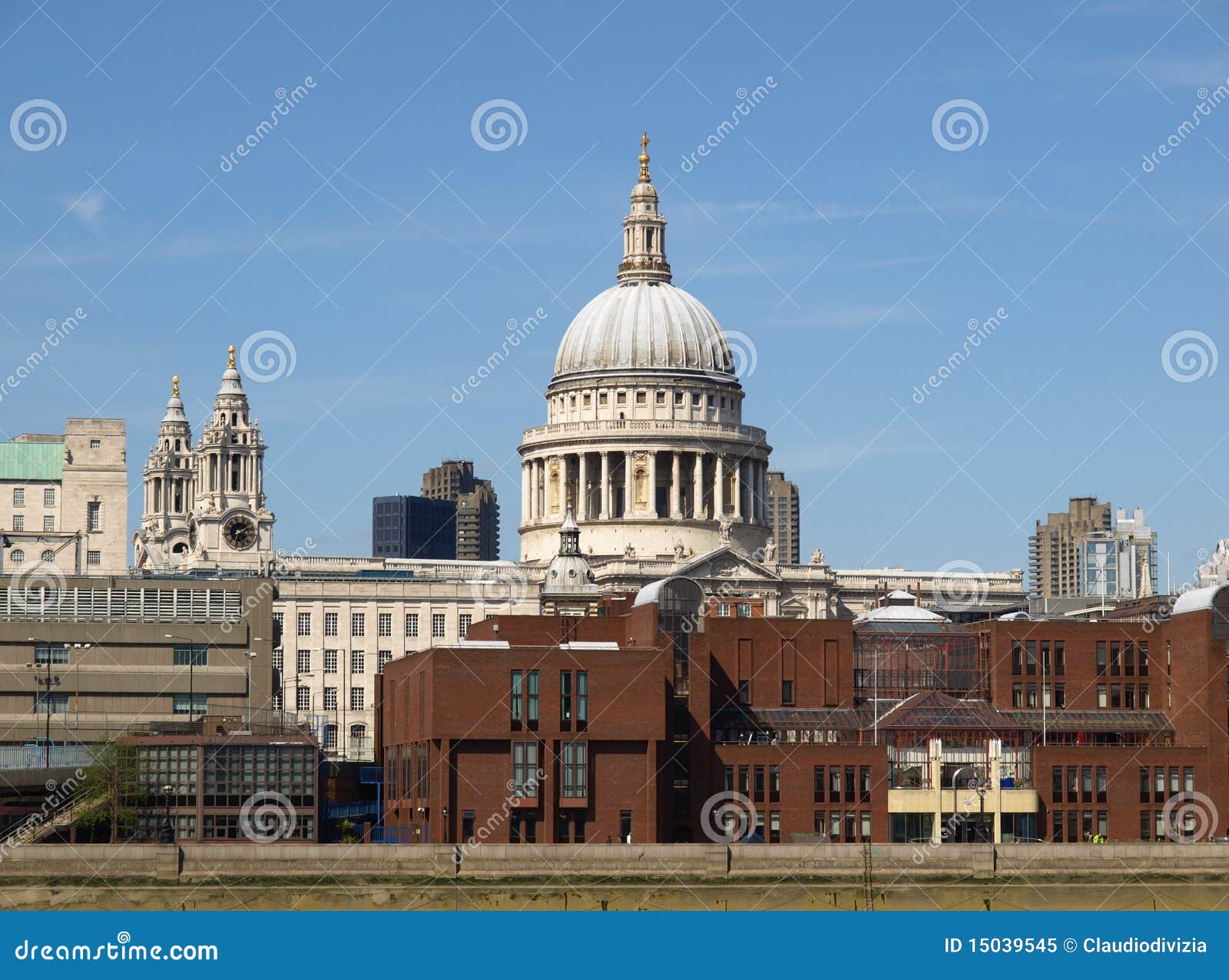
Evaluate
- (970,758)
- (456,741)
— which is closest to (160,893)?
(456,741)

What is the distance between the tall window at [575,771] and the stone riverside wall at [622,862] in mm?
5563

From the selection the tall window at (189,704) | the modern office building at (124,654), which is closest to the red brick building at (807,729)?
the tall window at (189,704)

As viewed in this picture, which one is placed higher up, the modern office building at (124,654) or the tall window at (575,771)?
the modern office building at (124,654)

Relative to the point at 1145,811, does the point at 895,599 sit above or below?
above

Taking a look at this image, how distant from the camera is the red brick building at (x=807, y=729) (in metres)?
131

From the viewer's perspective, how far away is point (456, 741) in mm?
130625

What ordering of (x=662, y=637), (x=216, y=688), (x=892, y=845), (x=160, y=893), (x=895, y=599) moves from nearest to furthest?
(x=160, y=893) < (x=892, y=845) < (x=662, y=637) < (x=216, y=688) < (x=895, y=599)

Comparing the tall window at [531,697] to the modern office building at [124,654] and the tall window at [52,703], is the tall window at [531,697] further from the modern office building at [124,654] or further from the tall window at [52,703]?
the tall window at [52,703]

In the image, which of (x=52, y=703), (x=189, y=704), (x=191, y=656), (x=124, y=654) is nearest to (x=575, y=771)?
(x=189, y=704)

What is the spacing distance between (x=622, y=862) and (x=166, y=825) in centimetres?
2134

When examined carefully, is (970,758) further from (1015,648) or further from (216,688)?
(216,688)

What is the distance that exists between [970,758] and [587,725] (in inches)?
812

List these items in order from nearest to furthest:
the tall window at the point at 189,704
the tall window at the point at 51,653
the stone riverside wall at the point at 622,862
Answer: the stone riverside wall at the point at 622,862, the tall window at the point at 51,653, the tall window at the point at 189,704

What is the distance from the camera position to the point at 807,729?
469 ft
